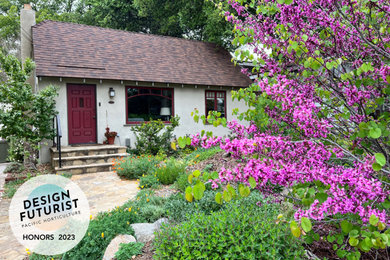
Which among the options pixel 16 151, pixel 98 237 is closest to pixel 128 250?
pixel 98 237

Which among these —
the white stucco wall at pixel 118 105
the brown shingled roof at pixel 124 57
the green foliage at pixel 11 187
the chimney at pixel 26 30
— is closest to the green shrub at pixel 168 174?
the green foliage at pixel 11 187

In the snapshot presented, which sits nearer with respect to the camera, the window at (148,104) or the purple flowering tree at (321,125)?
the purple flowering tree at (321,125)

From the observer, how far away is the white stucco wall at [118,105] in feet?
30.6

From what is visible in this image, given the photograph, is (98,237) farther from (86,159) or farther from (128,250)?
(86,159)

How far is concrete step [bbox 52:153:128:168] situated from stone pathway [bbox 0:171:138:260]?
23.3 inches

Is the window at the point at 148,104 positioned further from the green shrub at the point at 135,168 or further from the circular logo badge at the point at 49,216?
the circular logo badge at the point at 49,216

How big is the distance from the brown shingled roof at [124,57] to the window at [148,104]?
64cm

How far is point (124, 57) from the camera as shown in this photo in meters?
11.3

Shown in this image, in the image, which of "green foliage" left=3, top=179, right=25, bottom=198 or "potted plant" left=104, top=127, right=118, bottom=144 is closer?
"green foliage" left=3, top=179, right=25, bottom=198

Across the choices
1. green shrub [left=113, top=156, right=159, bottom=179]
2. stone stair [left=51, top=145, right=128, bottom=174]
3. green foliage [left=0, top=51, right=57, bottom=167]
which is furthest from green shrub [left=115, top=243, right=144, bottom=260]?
green foliage [left=0, top=51, right=57, bottom=167]

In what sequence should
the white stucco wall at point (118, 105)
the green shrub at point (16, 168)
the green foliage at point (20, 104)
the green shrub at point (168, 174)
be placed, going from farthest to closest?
the white stucco wall at point (118, 105) → the green shrub at point (16, 168) → the green foliage at point (20, 104) → the green shrub at point (168, 174)

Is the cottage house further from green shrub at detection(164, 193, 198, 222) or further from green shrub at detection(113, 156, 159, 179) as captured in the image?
green shrub at detection(164, 193, 198, 222)

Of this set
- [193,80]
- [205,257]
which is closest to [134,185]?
[205,257]

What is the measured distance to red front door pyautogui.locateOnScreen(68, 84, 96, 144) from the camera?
31.3 ft
